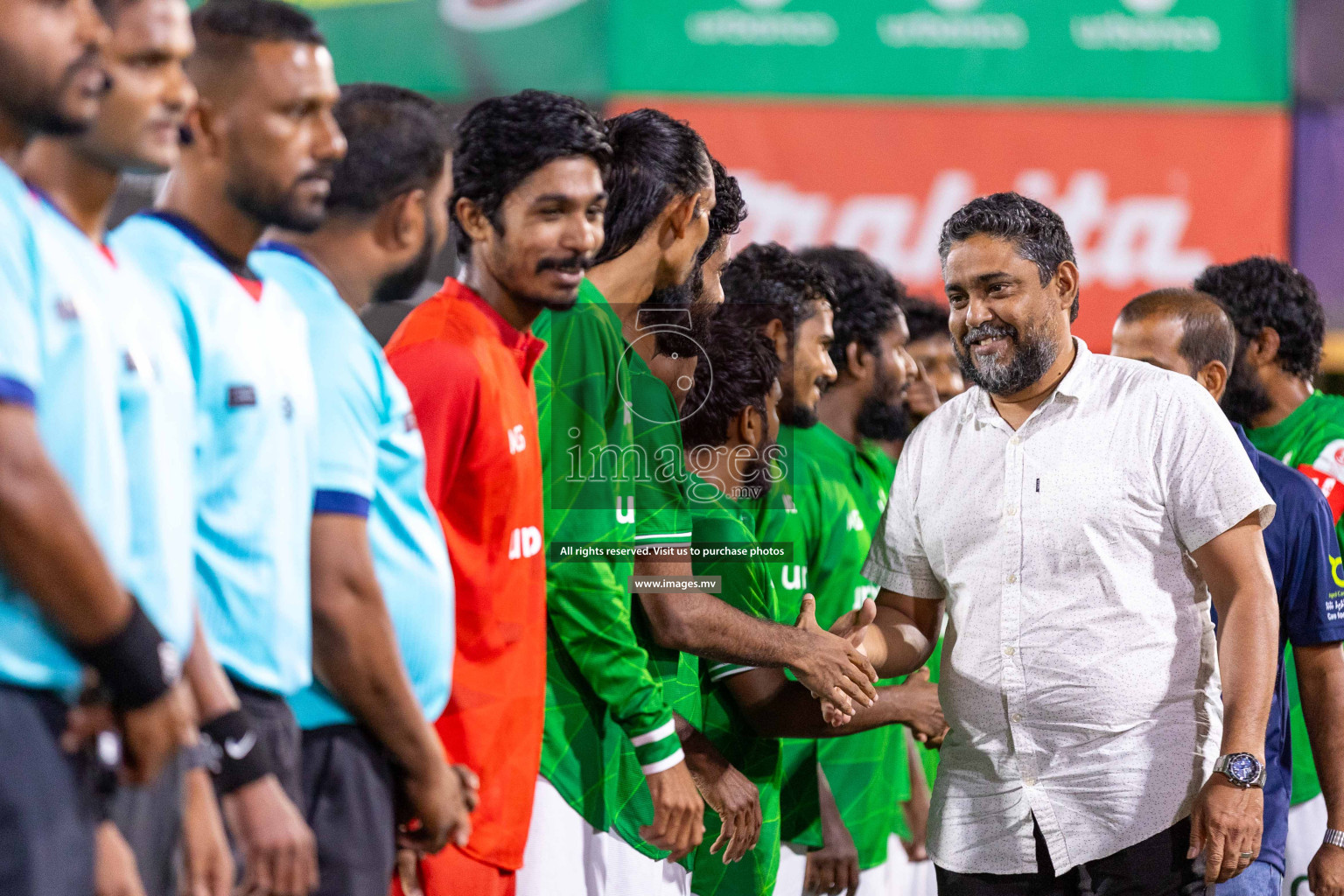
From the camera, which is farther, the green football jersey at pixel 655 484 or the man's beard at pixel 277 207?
the green football jersey at pixel 655 484

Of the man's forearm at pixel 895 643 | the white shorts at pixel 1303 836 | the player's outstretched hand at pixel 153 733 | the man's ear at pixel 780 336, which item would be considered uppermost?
the man's ear at pixel 780 336

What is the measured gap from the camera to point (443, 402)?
2.31 meters

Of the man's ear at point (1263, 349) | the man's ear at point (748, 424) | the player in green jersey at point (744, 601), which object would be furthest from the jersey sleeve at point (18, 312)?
the man's ear at point (1263, 349)

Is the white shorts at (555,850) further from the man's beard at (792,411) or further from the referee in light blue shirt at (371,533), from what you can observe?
the man's beard at (792,411)

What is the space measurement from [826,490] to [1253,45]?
14.3 ft

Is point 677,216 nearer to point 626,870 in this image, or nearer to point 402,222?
point 402,222

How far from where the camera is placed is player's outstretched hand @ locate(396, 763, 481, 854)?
197 cm

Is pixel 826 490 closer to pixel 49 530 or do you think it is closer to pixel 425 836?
pixel 425 836

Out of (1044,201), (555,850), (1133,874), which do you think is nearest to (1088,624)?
(1133,874)

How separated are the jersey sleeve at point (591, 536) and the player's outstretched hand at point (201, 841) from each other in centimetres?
110

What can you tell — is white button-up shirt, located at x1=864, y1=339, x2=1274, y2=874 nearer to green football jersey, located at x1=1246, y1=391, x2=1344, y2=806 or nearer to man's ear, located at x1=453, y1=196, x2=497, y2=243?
man's ear, located at x1=453, y1=196, x2=497, y2=243

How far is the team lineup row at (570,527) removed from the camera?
1.50 metres

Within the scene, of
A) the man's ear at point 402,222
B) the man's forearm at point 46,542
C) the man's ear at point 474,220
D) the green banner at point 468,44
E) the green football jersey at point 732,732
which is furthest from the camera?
the green banner at point 468,44

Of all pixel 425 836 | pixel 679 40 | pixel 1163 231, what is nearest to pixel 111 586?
pixel 425 836
